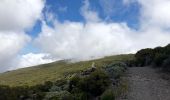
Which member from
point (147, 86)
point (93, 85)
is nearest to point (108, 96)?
point (93, 85)

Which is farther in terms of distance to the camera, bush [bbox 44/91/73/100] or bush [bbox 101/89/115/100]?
bush [bbox 44/91/73/100]

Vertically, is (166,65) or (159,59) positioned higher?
(159,59)

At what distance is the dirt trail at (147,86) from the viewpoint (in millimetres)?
22250

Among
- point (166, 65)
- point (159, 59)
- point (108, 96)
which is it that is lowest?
point (108, 96)

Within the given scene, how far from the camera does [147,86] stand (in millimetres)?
24781

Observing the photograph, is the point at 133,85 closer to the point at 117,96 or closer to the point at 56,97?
the point at 117,96

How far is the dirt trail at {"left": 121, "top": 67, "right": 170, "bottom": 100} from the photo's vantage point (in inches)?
876

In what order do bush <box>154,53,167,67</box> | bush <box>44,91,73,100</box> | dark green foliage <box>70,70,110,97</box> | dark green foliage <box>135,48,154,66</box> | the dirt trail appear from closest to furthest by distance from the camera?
the dirt trail, bush <box>44,91,73,100</box>, dark green foliage <box>70,70,110,97</box>, bush <box>154,53,167,67</box>, dark green foliage <box>135,48,154,66</box>

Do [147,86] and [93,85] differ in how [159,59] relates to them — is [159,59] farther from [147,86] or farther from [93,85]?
[93,85]

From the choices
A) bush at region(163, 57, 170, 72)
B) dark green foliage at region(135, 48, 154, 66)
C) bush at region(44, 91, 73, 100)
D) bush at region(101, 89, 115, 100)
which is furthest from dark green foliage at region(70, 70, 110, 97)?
dark green foliage at region(135, 48, 154, 66)

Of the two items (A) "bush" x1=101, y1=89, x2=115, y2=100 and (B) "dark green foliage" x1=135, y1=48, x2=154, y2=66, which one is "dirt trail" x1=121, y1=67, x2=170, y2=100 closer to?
(A) "bush" x1=101, y1=89, x2=115, y2=100

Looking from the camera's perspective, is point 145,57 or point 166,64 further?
point 145,57

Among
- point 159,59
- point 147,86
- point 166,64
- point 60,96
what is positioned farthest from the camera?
point 159,59

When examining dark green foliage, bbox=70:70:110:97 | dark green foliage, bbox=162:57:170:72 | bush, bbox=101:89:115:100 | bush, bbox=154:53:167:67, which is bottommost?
bush, bbox=101:89:115:100
